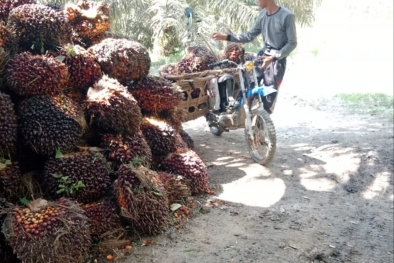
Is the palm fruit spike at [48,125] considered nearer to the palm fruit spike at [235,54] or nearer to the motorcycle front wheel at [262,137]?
the motorcycle front wheel at [262,137]

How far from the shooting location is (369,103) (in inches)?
332

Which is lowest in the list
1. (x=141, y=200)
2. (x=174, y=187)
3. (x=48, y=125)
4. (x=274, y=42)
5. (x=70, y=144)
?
(x=174, y=187)

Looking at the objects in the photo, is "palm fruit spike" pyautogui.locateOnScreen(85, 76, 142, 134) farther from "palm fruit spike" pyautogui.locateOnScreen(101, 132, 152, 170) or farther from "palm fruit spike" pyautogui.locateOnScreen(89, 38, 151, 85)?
"palm fruit spike" pyautogui.locateOnScreen(89, 38, 151, 85)

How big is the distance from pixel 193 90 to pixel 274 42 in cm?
126

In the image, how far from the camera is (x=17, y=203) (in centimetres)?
264

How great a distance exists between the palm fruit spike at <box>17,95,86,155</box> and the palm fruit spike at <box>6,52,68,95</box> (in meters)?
0.08

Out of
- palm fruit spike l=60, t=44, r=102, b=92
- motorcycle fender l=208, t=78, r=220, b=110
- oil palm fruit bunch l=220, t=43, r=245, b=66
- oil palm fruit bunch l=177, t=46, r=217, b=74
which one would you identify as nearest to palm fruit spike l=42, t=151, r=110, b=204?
palm fruit spike l=60, t=44, r=102, b=92

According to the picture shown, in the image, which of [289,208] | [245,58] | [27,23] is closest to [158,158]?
[289,208]

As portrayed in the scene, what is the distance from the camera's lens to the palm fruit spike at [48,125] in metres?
2.76

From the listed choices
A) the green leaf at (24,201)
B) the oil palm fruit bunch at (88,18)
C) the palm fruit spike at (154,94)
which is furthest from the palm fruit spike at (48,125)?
the oil palm fruit bunch at (88,18)

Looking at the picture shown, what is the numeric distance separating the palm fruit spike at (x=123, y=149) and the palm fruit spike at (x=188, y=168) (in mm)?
441

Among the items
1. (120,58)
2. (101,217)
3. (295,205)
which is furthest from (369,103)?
(101,217)

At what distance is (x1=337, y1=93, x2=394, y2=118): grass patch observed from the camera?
25.2ft

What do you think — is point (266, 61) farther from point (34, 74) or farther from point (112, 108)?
point (34, 74)
